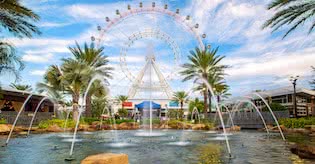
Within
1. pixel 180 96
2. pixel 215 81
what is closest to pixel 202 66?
pixel 215 81

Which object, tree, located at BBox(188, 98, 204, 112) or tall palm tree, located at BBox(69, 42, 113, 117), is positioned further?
tree, located at BBox(188, 98, 204, 112)

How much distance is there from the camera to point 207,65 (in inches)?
1585

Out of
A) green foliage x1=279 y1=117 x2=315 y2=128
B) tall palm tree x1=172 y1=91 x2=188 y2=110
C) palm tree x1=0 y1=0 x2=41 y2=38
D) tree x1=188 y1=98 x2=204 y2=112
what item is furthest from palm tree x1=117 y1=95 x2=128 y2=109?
palm tree x1=0 y1=0 x2=41 y2=38

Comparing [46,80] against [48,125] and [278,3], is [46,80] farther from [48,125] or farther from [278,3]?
[278,3]

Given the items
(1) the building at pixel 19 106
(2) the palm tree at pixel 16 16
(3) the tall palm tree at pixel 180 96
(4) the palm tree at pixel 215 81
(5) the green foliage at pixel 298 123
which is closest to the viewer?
(2) the palm tree at pixel 16 16

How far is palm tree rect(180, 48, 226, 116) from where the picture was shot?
40250mm

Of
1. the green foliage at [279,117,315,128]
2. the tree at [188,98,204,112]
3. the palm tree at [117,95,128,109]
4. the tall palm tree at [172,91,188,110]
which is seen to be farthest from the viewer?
the palm tree at [117,95,128,109]

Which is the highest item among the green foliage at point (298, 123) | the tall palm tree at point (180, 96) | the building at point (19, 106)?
the tall palm tree at point (180, 96)

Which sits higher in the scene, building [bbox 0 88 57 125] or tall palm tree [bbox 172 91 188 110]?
tall palm tree [bbox 172 91 188 110]

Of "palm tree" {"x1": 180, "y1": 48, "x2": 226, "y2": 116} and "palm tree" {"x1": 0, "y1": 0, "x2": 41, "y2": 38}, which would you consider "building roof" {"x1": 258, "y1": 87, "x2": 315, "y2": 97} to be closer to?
"palm tree" {"x1": 180, "y1": 48, "x2": 226, "y2": 116}

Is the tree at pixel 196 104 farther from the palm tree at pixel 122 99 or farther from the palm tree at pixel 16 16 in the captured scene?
the palm tree at pixel 16 16

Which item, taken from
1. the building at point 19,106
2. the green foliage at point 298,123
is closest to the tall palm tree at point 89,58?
the building at point 19,106

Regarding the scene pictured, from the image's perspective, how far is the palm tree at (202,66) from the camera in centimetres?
4025

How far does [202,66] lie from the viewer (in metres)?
40.4
